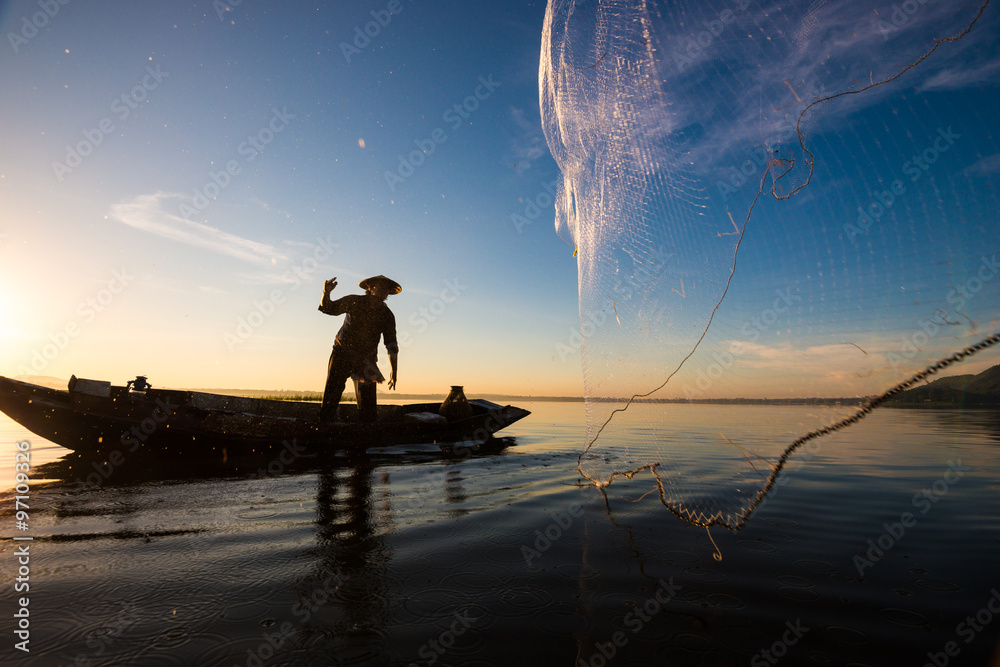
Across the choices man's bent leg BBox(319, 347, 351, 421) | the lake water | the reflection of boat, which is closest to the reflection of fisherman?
man's bent leg BBox(319, 347, 351, 421)

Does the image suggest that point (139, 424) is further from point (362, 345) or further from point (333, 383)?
point (362, 345)

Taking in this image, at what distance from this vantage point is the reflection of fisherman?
993cm

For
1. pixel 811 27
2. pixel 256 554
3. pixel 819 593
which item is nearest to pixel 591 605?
pixel 819 593

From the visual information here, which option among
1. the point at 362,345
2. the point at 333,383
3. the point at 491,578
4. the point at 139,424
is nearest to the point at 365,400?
the point at 333,383

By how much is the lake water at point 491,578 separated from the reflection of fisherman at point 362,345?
13.9 feet

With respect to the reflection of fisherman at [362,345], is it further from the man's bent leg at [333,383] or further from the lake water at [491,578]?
the lake water at [491,578]

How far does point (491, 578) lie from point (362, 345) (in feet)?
26.5

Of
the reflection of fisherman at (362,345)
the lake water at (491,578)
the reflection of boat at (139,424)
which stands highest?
the reflection of fisherman at (362,345)

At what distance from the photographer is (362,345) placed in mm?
10148

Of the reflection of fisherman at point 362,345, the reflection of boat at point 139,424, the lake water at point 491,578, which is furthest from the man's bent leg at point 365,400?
the lake water at point 491,578

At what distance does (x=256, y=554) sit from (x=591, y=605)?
268 centimetres

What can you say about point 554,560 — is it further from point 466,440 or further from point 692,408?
point 466,440

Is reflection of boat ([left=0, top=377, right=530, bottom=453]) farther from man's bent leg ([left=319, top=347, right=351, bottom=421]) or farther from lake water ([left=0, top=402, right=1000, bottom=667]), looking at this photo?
lake water ([left=0, top=402, right=1000, bottom=667])

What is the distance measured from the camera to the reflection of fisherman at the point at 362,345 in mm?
9930
